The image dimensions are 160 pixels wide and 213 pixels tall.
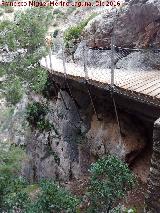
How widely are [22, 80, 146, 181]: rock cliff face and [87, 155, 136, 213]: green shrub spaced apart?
3071mm

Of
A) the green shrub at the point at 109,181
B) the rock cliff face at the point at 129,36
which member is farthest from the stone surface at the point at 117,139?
the green shrub at the point at 109,181

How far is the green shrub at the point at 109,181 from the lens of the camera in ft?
21.1

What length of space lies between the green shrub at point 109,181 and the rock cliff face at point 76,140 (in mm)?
3071

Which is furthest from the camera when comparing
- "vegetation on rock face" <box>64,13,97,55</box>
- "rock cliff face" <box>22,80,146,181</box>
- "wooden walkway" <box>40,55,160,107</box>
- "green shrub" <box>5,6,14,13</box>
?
"green shrub" <box>5,6,14,13</box>

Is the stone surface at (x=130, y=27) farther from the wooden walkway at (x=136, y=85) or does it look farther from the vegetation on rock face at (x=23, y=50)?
the vegetation on rock face at (x=23, y=50)

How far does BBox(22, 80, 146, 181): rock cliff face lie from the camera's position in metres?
9.94

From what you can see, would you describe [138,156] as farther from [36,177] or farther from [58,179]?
[36,177]

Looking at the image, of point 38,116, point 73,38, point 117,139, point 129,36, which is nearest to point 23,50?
point 73,38

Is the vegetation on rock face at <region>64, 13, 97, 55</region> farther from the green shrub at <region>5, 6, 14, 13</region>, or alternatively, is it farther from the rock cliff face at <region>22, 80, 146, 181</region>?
the green shrub at <region>5, 6, 14, 13</region>

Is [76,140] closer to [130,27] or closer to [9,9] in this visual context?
[130,27]

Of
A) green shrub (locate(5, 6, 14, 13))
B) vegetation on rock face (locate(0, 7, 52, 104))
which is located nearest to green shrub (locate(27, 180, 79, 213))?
vegetation on rock face (locate(0, 7, 52, 104))

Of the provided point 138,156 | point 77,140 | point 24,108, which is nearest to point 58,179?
point 77,140

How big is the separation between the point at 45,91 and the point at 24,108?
7.45 feet

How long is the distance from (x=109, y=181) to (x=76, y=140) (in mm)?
6174
